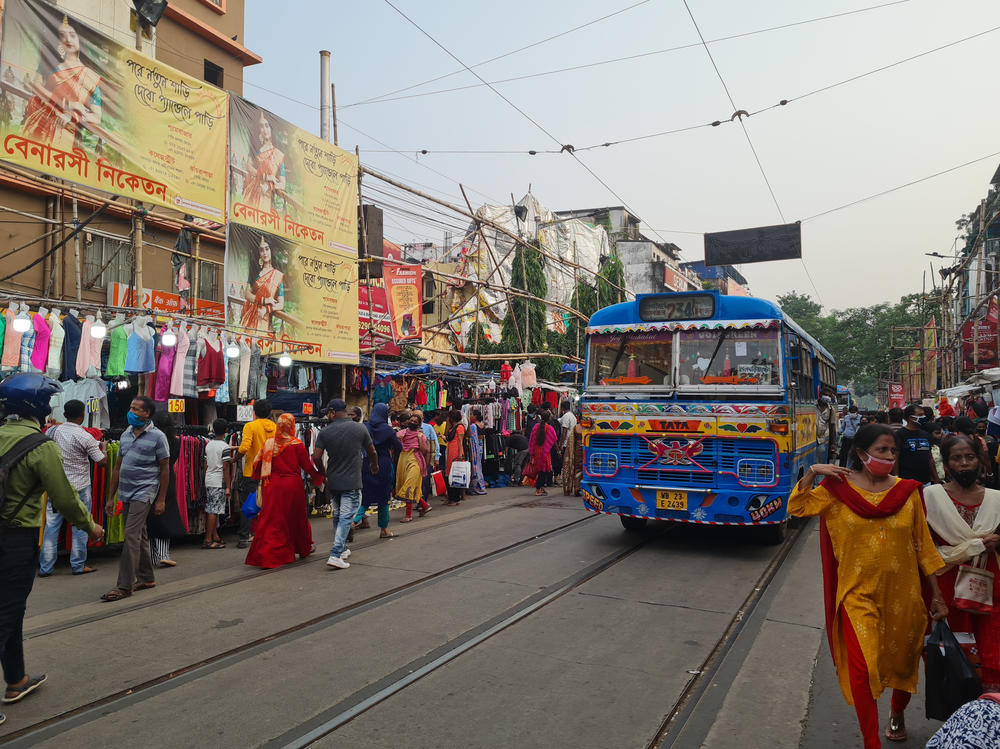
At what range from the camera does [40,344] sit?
820 centimetres

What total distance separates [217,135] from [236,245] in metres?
1.83

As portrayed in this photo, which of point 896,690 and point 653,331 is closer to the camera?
point 896,690

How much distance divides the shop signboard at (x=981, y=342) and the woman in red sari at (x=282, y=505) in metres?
26.1

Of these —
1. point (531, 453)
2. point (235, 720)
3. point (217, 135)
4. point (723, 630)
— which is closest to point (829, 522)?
point (723, 630)

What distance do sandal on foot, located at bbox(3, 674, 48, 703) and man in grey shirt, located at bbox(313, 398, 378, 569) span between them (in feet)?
11.7

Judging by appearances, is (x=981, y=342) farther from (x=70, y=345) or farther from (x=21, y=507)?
(x=21, y=507)

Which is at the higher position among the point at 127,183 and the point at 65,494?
the point at 127,183

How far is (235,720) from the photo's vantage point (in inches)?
153

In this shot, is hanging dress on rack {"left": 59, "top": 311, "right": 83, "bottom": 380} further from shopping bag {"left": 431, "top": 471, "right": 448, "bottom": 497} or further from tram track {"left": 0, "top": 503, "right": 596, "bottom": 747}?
shopping bag {"left": 431, "top": 471, "right": 448, "bottom": 497}

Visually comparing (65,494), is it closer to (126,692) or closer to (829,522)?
(126,692)

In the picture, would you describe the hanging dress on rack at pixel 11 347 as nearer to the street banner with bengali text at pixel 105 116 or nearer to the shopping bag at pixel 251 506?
the street banner with bengali text at pixel 105 116

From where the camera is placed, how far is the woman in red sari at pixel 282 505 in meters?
7.82

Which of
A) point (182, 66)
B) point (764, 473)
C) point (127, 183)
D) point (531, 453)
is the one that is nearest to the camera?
point (764, 473)

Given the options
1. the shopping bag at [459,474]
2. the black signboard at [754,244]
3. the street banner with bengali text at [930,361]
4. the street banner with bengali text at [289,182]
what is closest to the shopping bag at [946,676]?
the shopping bag at [459,474]
